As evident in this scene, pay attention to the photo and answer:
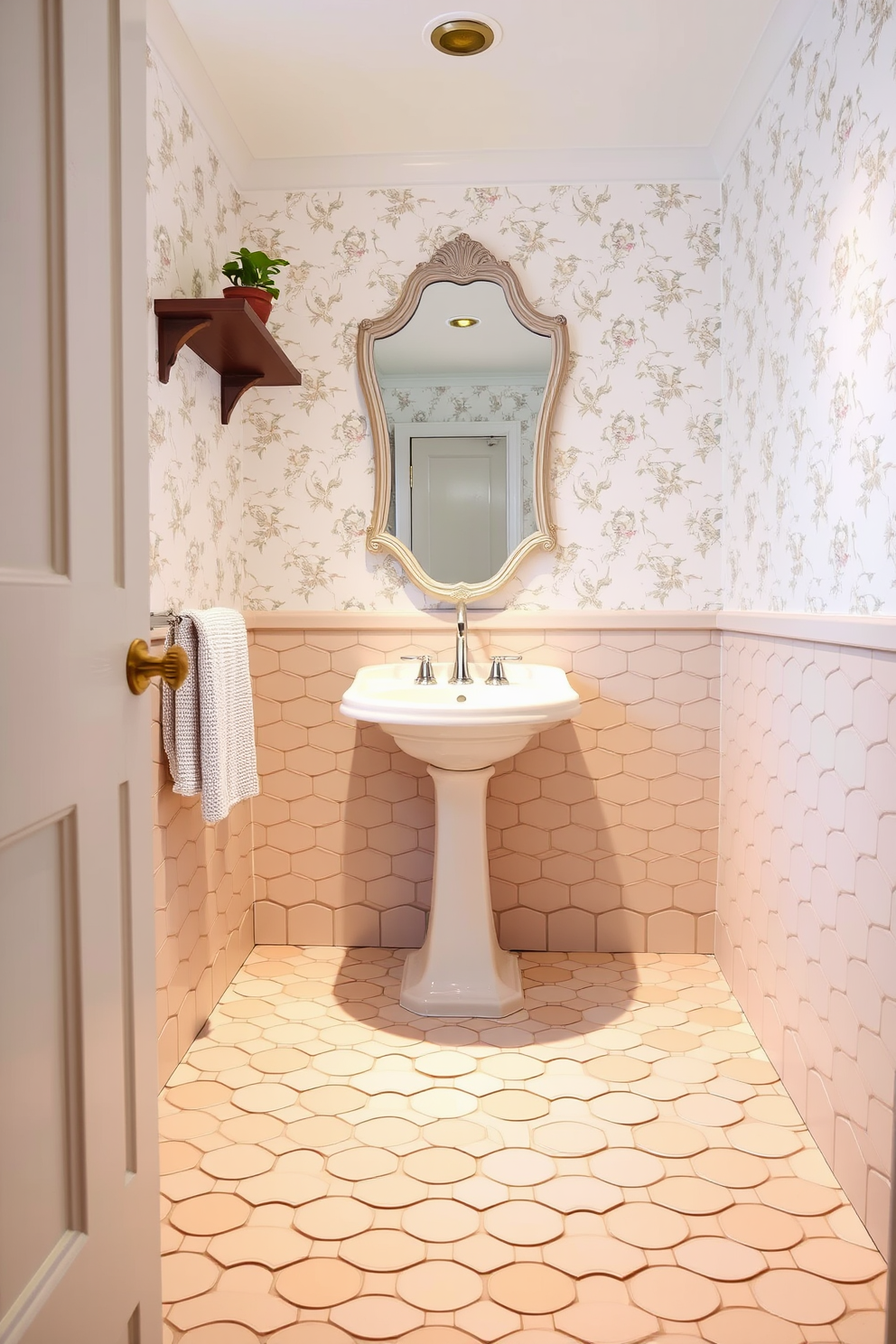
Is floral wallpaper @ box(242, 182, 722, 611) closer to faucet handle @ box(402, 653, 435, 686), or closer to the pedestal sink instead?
faucet handle @ box(402, 653, 435, 686)

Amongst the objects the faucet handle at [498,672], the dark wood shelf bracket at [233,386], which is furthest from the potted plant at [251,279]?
the faucet handle at [498,672]

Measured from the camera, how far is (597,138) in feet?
7.75

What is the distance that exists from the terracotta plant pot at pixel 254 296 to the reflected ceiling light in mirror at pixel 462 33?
0.61m

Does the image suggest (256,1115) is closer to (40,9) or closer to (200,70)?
(40,9)

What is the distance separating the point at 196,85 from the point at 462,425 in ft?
3.14

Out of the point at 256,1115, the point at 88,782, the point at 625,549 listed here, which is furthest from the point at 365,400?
the point at 88,782

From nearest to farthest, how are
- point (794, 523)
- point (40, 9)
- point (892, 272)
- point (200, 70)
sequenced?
point (40, 9) → point (892, 272) → point (794, 523) → point (200, 70)

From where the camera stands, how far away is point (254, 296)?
6.79ft

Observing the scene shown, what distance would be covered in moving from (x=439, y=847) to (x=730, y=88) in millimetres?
1872

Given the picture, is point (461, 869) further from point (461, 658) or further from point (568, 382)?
point (568, 382)

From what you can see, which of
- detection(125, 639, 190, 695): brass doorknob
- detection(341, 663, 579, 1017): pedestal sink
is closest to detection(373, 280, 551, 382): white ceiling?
detection(341, 663, 579, 1017): pedestal sink

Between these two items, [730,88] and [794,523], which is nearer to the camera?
[794,523]

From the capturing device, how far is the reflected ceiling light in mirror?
1861 millimetres

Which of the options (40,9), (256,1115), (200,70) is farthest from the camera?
(200,70)
